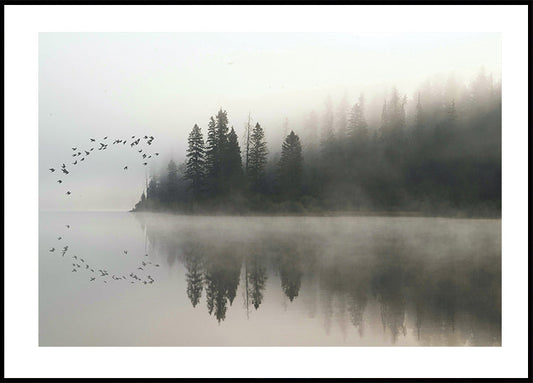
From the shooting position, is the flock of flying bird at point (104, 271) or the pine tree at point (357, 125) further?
the pine tree at point (357, 125)

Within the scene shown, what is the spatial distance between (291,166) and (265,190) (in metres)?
0.33

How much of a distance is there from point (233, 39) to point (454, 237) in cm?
271

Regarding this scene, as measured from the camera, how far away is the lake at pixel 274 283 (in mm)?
4086

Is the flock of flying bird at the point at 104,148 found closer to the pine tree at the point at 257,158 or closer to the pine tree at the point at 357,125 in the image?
the pine tree at the point at 257,158

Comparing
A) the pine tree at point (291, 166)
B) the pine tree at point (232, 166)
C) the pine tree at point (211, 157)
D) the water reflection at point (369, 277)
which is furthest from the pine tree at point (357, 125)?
the pine tree at point (211, 157)

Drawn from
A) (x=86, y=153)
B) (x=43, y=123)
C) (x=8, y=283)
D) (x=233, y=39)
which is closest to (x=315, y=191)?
(x=233, y=39)

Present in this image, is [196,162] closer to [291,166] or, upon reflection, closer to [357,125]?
[291,166]

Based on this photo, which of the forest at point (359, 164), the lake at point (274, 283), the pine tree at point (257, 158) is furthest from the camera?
the pine tree at point (257, 158)

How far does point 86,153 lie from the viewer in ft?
14.3

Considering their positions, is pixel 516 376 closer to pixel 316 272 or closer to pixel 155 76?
pixel 316 272

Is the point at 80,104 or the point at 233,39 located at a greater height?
the point at 233,39

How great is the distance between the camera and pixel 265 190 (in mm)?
4344

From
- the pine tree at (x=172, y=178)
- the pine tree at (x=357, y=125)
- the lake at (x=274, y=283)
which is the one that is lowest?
the lake at (x=274, y=283)

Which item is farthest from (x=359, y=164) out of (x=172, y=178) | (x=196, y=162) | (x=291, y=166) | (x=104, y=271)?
(x=104, y=271)
